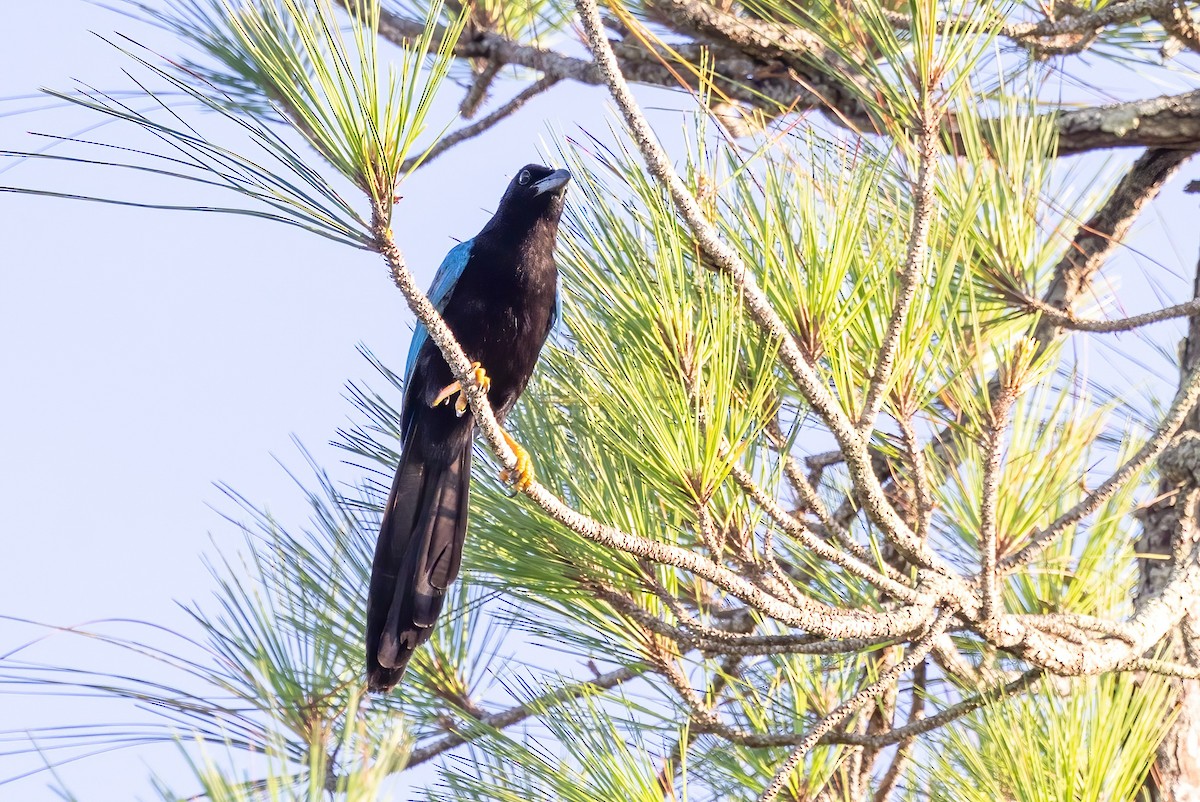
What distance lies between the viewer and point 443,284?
289cm

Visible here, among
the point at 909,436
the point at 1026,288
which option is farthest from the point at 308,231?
the point at 1026,288

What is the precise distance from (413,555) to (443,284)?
821 millimetres

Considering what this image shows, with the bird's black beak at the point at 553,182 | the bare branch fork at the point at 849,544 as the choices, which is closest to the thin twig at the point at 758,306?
the bare branch fork at the point at 849,544

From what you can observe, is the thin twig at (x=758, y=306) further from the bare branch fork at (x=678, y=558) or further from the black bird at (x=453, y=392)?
the black bird at (x=453, y=392)

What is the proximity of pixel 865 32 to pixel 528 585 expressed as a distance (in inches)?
40.3

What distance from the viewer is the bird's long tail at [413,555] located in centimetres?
215

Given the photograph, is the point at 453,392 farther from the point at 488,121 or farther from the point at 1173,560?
the point at 1173,560

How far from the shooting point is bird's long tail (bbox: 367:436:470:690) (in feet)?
7.06

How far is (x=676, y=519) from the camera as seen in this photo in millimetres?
2010

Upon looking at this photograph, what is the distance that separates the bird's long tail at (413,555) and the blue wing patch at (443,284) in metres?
0.31

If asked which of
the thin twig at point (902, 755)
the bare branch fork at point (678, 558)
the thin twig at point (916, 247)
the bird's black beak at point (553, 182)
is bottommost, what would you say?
the thin twig at point (902, 755)

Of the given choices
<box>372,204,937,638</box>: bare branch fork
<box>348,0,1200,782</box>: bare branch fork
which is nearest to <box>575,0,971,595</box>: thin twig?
<box>348,0,1200,782</box>: bare branch fork

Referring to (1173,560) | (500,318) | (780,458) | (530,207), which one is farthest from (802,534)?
(530,207)

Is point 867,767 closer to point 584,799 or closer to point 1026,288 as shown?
point 584,799
